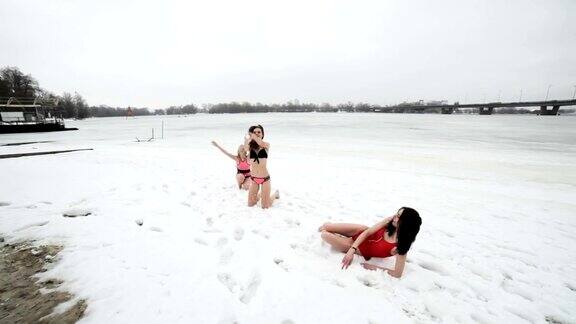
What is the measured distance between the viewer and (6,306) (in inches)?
104

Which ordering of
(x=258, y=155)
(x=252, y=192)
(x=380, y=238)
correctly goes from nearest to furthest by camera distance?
1. (x=380, y=238)
2. (x=258, y=155)
3. (x=252, y=192)

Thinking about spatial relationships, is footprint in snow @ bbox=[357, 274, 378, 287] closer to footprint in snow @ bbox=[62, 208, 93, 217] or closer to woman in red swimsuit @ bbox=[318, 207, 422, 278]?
woman in red swimsuit @ bbox=[318, 207, 422, 278]

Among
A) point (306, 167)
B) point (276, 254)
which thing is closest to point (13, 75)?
point (306, 167)

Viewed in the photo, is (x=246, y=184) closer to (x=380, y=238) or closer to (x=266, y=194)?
(x=266, y=194)

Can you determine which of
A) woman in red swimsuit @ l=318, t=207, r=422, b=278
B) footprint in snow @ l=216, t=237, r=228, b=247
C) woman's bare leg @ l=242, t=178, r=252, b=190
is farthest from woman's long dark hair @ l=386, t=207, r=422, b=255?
woman's bare leg @ l=242, t=178, r=252, b=190

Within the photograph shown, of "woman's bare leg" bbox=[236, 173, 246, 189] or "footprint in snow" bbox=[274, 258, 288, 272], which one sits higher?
"woman's bare leg" bbox=[236, 173, 246, 189]

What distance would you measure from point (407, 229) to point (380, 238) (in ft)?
1.78

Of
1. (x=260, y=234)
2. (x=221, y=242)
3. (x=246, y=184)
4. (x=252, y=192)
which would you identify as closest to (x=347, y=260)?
(x=260, y=234)

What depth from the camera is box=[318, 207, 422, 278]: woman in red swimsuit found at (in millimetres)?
3355

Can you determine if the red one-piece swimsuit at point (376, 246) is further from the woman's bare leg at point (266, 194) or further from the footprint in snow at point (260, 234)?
the woman's bare leg at point (266, 194)

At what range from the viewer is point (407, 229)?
3328 mm

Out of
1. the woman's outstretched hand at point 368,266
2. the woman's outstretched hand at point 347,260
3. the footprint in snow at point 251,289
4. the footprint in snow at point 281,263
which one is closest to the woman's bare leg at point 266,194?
the footprint in snow at point 281,263

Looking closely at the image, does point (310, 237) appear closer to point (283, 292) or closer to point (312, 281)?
point (312, 281)

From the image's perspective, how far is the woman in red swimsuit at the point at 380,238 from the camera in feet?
11.0
